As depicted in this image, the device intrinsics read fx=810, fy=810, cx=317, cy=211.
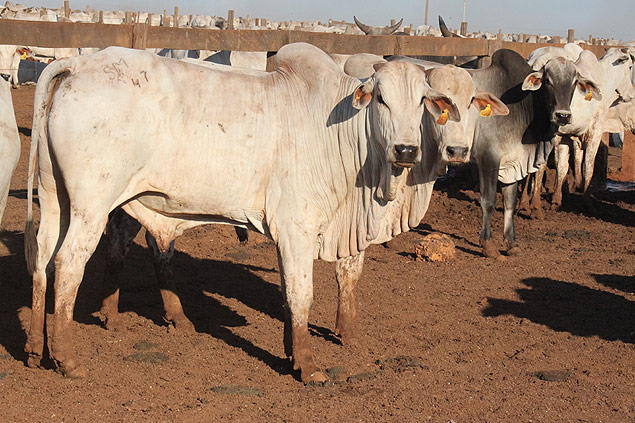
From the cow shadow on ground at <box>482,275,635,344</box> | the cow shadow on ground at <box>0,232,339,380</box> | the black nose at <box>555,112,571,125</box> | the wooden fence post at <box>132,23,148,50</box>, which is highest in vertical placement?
the wooden fence post at <box>132,23,148,50</box>

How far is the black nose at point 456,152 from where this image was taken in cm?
560

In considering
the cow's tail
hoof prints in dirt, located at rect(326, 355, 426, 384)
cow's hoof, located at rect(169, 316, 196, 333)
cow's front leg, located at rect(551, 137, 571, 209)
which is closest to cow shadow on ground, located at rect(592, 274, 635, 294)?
hoof prints in dirt, located at rect(326, 355, 426, 384)

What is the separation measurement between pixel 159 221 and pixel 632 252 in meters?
5.56

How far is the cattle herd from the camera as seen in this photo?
4688mm

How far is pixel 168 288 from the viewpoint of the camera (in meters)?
6.00

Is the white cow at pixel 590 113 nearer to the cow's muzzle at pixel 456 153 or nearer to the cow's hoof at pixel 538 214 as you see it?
the cow's hoof at pixel 538 214

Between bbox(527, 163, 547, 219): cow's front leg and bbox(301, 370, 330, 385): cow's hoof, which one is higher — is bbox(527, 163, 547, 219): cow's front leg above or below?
above

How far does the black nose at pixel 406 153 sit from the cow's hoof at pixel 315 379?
4.61 ft

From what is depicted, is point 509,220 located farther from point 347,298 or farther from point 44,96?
point 44,96

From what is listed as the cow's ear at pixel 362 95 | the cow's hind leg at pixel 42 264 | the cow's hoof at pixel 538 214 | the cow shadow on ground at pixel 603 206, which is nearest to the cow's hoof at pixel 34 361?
the cow's hind leg at pixel 42 264

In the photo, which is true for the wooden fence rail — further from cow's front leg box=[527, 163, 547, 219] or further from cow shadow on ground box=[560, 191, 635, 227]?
cow shadow on ground box=[560, 191, 635, 227]

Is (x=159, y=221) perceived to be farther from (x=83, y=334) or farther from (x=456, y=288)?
(x=456, y=288)

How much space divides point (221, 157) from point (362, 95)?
37.2 inches

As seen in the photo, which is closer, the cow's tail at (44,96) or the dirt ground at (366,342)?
the dirt ground at (366,342)
